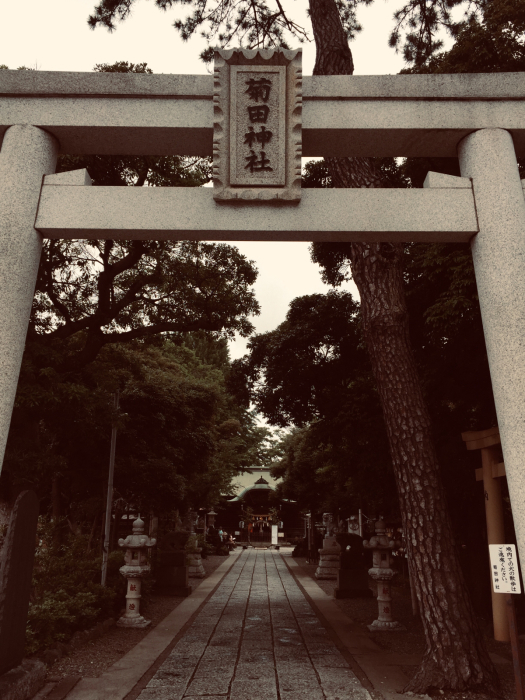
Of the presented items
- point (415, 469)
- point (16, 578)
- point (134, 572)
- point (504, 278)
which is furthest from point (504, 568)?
point (134, 572)

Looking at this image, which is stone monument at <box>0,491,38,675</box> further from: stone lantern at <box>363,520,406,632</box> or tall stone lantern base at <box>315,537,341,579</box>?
tall stone lantern base at <box>315,537,341,579</box>

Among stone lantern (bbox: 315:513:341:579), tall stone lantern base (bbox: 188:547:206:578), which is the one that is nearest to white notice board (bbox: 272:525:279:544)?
stone lantern (bbox: 315:513:341:579)

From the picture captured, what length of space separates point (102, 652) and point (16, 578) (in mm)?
2824

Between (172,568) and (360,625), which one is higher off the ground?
(172,568)

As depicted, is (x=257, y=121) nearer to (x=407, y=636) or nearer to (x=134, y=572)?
(x=134, y=572)

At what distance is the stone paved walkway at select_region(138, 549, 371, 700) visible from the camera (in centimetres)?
500

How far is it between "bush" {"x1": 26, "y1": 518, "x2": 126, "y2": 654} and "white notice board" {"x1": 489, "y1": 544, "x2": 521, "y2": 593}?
183 inches

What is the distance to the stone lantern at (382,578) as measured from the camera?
8133 millimetres

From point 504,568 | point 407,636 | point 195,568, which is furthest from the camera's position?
point 195,568

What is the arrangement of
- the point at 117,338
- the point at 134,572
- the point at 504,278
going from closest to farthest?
the point at 504,278 → the point at 134,572 → the point at 117,338

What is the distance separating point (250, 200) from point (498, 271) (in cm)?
199

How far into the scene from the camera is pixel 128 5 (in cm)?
828

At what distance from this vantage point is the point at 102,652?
21.4 feet

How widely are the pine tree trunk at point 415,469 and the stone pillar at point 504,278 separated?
1507mm
